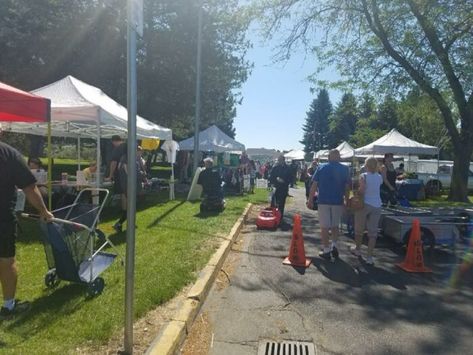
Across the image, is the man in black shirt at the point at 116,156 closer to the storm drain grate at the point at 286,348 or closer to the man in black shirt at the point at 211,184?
the man in black shirt at the point at 211,184

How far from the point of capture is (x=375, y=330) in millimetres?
5047

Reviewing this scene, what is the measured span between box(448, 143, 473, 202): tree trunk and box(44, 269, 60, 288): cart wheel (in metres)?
18.3

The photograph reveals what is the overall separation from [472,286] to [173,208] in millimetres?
8773

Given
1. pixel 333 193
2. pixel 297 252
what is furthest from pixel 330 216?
pixel 297 252

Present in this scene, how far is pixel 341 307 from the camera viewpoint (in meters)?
5.79

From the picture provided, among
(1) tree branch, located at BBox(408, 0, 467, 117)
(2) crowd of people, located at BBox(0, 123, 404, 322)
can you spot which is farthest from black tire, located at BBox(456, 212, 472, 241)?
(1) tree branch, located at BBox(408, 0, 467, 117)

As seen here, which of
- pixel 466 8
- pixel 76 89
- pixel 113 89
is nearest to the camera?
pixel 76 89

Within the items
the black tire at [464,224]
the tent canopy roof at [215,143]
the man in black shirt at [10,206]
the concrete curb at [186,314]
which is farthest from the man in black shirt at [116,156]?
the tent canopy roof at [215,143]

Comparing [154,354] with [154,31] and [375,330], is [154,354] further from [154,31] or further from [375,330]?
[154,31]

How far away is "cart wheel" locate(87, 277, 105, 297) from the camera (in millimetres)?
5289

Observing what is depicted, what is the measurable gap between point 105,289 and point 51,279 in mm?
614

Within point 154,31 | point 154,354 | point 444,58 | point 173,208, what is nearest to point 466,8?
point 444,58

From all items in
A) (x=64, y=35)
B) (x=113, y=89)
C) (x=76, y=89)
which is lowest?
(x=76, y=89)

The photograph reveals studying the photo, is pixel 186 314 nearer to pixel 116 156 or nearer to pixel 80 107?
pixel 116 156
